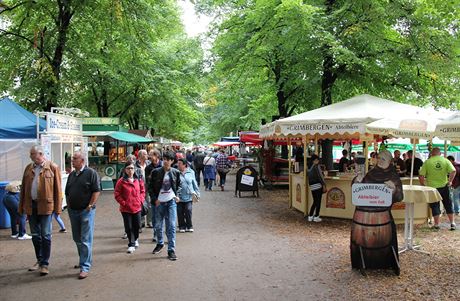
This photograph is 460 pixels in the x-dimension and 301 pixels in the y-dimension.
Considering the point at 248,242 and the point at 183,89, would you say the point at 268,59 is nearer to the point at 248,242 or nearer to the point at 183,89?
the point at 183,89

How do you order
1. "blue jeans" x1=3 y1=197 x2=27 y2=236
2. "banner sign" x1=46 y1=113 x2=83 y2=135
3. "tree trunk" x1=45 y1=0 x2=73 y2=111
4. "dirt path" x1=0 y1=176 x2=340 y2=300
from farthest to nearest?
"tree trunk" x1=45 y1=0 x2=73 y2=111 → "banner sign" x1=46 y1=113 x2=83 y2=135 → "blue jeans" x1=3 y1=197 x2=27 y2=236 → "dirt path" x1=0 y1=176 x2=340 y2=300

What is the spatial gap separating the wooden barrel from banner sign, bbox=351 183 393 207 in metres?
0.09

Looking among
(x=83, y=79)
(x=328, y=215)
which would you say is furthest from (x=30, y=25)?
(x=328, y=215)

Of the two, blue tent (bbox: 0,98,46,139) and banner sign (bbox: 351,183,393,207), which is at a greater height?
blue tent (bbox: 0,98,46,139)

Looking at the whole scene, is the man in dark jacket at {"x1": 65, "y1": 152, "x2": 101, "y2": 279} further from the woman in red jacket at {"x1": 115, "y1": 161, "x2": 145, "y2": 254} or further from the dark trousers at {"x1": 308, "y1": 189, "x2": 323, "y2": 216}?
the dark trousers at {"x1": 308, "y1": 189, "x2": 323, "y2": 216}

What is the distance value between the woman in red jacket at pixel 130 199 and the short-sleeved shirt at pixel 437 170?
6548 millimetres

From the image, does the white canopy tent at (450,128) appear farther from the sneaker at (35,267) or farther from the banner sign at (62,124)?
the banner sign at (62,124)

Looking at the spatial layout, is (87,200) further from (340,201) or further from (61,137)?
Answer: (61,137)

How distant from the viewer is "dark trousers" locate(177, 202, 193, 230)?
10188 mm

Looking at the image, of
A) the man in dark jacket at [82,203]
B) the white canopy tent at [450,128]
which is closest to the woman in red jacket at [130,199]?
the man in dark jacket at [82,203]

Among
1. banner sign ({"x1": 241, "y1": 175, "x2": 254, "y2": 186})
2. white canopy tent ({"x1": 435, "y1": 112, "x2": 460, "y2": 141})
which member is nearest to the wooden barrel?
white canopy tent ({"x1": 435, "y1": 112, "x2": 460, "y2": 141})

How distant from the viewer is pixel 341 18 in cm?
1496

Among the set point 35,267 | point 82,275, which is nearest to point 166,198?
point 82,275

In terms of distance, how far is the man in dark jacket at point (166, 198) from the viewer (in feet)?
25.0
